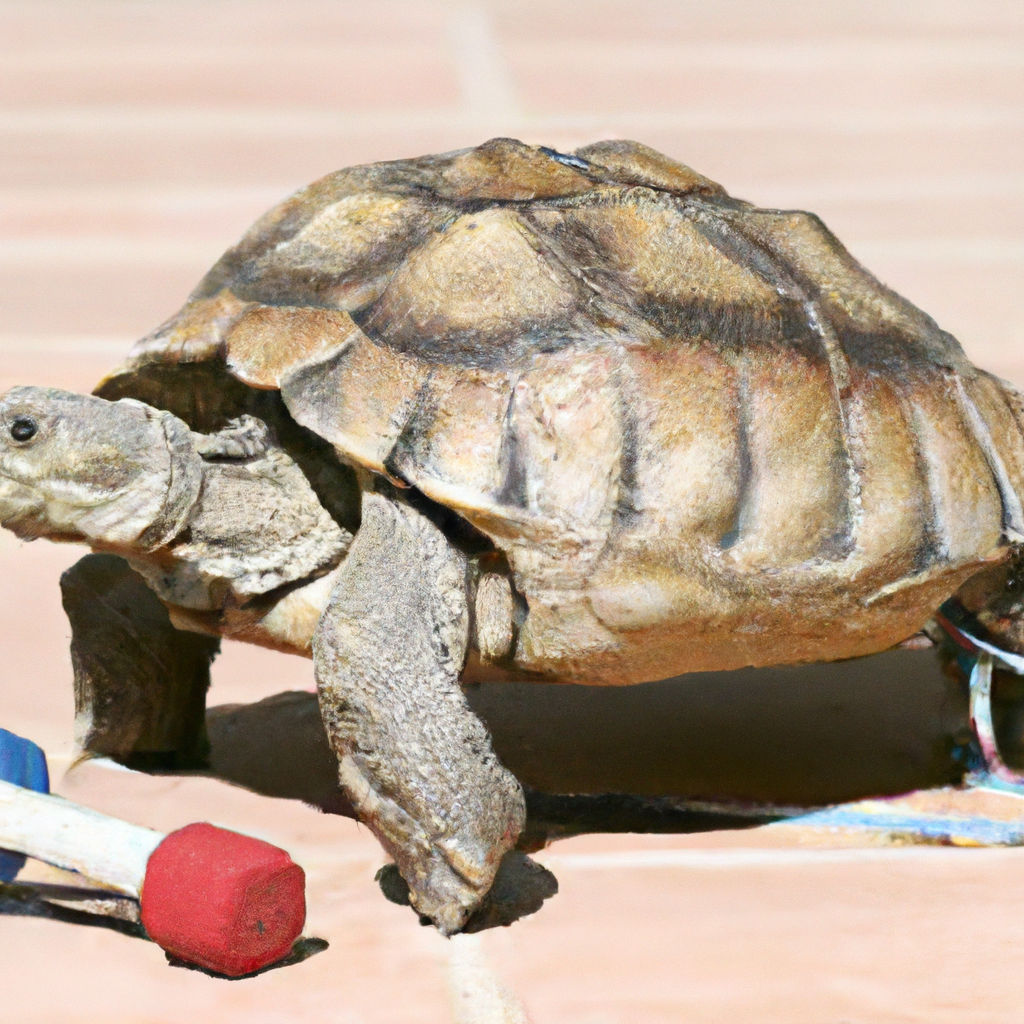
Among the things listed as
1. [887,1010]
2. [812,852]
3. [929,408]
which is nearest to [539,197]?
[929,408]

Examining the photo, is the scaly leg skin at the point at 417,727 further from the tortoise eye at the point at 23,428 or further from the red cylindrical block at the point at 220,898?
the tortoise eye at the point at 23,428

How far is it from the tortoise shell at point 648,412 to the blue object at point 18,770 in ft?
3.11

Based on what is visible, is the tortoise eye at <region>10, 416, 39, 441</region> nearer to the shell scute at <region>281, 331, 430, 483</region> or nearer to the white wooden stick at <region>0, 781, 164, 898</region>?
the shell scute at <region>281, 331, 430, 483</region>

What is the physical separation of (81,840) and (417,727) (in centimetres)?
70

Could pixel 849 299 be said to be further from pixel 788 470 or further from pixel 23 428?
pixel 23 428

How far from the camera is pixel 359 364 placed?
338 centimetres

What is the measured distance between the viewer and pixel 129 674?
4.05 metres

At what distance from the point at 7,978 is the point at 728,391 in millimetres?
1930

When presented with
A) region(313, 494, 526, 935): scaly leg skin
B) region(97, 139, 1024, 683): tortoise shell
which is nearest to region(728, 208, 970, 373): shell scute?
region(97, 139, 1024, 683): tortoise shell

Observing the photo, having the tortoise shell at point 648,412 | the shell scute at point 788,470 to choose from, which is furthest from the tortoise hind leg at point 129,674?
the shell scute at point 788,470

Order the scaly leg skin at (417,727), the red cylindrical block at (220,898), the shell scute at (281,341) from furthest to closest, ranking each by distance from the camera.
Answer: the shell scute at (281,341)
the scaly leg skin at (417,727)
the red cylindrical block at (220,898)

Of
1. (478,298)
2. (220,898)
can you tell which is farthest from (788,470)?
(220,898)

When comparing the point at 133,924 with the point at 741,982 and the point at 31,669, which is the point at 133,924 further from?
the point at 31,669

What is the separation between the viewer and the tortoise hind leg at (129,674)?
400 centimetres
